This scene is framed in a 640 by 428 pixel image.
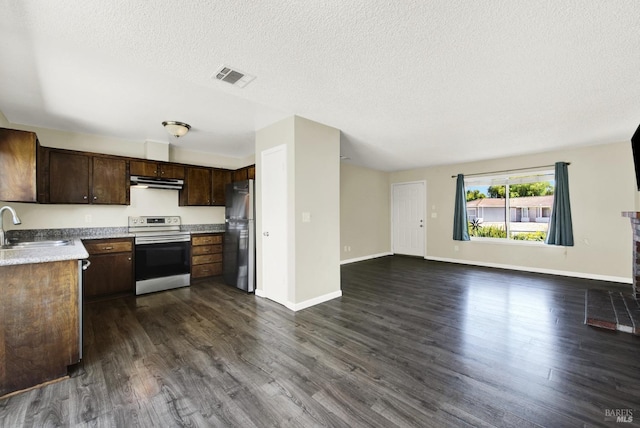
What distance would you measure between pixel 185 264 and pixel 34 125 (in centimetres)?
286

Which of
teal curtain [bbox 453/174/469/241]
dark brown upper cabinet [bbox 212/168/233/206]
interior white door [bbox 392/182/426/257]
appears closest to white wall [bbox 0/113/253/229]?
dark brown upper cabinet [bbox 212/168/233/206]

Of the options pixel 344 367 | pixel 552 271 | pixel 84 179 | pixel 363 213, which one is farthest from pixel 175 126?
pixel 552 271

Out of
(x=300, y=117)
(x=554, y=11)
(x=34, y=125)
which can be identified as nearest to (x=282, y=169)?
(x=300, y=117)

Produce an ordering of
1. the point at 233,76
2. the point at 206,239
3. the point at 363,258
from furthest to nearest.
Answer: the point at 363,258 → the point at 206,239 → the point at 233,76

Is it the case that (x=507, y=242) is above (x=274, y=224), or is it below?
below

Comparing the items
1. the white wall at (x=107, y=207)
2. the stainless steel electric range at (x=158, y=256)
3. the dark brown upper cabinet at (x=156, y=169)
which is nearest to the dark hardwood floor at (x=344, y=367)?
the stainless steel electric range at (x=158, y=256)

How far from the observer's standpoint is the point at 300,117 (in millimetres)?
3311

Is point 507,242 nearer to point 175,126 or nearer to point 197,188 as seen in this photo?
point 197,188

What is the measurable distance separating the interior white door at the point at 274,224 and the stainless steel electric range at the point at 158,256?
1577 mm

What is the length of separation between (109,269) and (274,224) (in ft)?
8.31

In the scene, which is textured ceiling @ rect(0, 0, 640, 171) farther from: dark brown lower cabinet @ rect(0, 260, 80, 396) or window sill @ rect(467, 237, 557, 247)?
window sill @ rect(467, 237, 557, 247)

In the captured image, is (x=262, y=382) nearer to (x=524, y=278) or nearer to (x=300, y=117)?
(x=300, y=117)

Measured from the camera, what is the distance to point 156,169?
446cm

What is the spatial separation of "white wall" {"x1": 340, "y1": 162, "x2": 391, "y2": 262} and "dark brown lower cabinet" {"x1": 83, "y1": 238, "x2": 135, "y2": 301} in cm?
412
